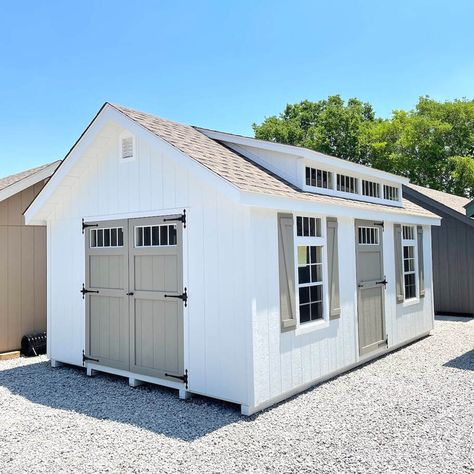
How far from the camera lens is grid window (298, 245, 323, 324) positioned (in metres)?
5.33

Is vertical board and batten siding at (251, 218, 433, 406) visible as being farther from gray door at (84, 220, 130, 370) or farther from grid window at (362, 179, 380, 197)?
gray door at (84, 220, 130, 370)

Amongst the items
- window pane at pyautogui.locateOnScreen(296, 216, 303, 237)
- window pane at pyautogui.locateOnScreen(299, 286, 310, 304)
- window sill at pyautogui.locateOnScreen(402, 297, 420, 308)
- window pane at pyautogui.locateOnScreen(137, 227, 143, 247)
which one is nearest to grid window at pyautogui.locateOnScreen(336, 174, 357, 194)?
window pane at pyautogui.locateOnScreen(296, 216, 303, 237)

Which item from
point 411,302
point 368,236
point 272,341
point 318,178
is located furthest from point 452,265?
point 272,341

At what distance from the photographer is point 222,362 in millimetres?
4715

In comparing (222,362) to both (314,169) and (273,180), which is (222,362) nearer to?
(273,180)

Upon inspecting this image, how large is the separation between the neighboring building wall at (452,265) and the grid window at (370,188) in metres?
4.62

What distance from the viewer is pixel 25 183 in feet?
25.8

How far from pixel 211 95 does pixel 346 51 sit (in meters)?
5.02

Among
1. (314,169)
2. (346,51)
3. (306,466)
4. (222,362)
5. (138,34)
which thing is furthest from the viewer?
(346,51)

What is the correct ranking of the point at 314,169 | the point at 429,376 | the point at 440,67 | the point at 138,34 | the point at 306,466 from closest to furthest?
1. the point at 306,466
2. the point at 429,376
3. the point at 314,169
4. the point at 138,34
5. the point at 440,67

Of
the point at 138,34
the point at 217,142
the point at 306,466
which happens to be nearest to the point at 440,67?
the point at 138,34

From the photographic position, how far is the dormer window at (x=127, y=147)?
5.71m

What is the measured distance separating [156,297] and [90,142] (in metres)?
2.36

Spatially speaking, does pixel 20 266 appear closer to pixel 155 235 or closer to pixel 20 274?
pixel 20 274
